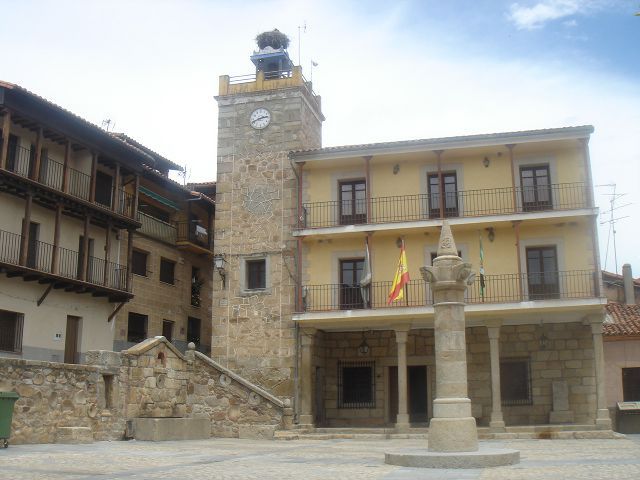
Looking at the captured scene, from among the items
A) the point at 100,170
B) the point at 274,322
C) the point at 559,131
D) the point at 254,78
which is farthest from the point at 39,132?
the point at 559,131

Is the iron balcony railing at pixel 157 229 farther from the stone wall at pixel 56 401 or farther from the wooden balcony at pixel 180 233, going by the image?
the stone wall at pixel 56 401

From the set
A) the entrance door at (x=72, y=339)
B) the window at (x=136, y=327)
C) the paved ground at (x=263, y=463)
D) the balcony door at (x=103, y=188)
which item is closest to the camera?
the paved ground at (x=263, y=463)

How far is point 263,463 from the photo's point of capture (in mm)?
12750

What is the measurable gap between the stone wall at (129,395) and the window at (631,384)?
1118cm

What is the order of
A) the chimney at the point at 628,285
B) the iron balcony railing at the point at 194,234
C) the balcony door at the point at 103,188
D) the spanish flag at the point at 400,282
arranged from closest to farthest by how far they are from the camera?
1. the spanish flag at the point at 400,282
2. the balcony door at the point at 103,188
3. the chimney at the point at 628,285
4. the iron balcony railing at the point at 194,234

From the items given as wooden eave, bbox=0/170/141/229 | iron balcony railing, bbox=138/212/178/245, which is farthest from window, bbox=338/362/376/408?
iron balcony railing, bbox=138/212/178/245

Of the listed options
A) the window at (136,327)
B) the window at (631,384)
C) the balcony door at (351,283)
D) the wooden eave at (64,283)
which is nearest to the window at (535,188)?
the balcony door at (351,283)

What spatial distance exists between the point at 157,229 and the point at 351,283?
31.4ft

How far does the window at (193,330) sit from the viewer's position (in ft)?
106

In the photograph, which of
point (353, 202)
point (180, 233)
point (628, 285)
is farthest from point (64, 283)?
point (628, 285)

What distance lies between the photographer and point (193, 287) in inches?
1298

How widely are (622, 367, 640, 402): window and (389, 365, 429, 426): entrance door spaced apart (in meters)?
6.36

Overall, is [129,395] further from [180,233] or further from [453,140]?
[180,233]

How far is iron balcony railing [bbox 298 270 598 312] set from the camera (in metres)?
22.9
